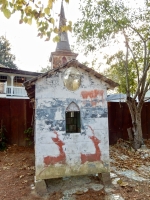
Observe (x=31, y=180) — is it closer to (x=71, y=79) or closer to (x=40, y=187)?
(x=40, y=187)

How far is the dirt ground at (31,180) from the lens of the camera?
4.67 metres


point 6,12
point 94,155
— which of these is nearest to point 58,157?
point 94,155

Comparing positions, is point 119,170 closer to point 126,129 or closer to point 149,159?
point 149,159

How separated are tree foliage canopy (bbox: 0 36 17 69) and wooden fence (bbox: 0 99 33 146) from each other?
93.3 ft

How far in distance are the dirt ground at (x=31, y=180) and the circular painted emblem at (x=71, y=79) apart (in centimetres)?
283

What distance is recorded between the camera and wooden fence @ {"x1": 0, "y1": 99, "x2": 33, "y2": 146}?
820cm

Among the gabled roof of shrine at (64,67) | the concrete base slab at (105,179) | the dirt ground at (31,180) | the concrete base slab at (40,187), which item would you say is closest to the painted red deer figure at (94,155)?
the concrete base slab at (105,179)

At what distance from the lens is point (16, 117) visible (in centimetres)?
840

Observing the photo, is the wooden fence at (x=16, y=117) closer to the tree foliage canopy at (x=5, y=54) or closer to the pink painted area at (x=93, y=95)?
the pink painted area at (x=93, y=95)

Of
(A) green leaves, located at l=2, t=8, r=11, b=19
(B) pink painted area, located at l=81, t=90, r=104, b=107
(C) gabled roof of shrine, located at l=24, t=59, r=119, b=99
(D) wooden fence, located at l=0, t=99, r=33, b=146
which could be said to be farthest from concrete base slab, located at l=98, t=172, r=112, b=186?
(A) green leaves, located at l=2, t=8, r=11, b=19

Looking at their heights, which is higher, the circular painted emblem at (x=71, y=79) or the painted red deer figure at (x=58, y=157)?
the circular painted emblem at (x=71, y=79)

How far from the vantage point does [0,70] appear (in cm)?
1870

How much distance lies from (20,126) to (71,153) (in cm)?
399

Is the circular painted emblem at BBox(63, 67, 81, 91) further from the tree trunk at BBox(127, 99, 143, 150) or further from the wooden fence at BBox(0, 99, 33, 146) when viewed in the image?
the tree trunk at BBox(127, 99, 143, 150)
